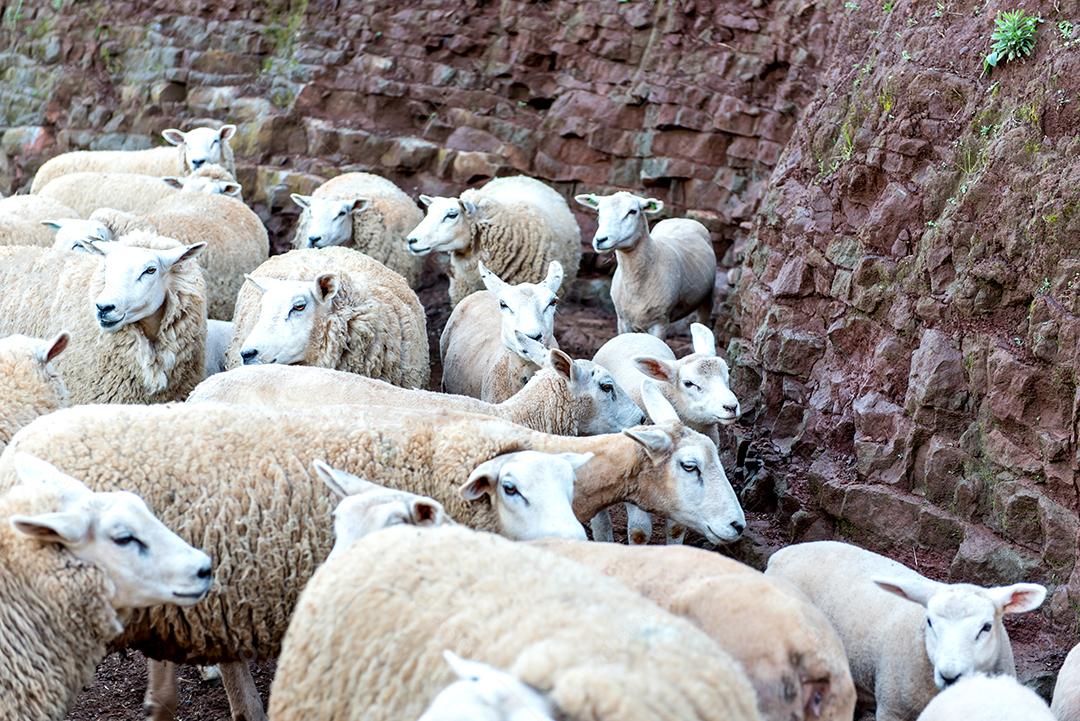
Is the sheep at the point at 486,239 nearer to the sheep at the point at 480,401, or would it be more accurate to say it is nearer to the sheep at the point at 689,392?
the sheep at the point at 689,392

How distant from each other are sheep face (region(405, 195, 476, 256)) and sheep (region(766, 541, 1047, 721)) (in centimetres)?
469

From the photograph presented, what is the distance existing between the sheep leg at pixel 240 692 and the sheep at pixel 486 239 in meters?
4.92

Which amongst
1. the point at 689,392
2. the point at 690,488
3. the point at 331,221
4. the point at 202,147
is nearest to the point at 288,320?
the point at 689,392

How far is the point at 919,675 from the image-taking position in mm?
5207

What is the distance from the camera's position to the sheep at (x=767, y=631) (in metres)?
3.88

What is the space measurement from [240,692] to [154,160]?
8791 millimetres

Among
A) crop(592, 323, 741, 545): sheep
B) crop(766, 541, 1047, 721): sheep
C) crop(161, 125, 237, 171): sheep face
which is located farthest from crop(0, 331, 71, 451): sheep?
crop(161, 125, 237, 171): sheep face

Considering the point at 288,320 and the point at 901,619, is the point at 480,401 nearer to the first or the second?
the point at 288,320

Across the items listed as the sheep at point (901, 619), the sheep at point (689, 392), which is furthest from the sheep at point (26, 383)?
the sheep at point (901, 619)

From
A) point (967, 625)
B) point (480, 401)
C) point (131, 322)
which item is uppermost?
point (967, 625)

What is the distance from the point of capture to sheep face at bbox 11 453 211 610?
4.25 meters

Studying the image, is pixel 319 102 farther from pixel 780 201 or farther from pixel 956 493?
pixel 956 493

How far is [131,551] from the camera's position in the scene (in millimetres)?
4270

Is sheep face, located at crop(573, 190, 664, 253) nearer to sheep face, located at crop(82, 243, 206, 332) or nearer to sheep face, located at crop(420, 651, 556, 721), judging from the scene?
sheep face, located at crop(82, 243, 206, 332)
